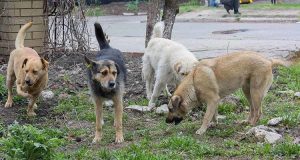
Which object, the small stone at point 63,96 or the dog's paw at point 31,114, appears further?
the small stone at point 63,96

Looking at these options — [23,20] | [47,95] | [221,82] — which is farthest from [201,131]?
[23,20]

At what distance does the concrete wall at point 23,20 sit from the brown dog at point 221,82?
4.96 meters

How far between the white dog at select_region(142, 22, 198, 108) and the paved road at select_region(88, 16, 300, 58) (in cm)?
342

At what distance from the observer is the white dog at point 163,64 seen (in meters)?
8.15

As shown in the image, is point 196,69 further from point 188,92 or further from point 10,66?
point 10,66

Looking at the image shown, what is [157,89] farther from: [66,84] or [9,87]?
[9,87]

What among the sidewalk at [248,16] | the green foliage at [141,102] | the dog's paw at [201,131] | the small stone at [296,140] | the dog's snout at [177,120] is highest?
the sidewalk at [248,16]

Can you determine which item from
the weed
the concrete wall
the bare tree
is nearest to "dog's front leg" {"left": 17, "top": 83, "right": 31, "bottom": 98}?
the concrete wall

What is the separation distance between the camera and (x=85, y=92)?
9.36m

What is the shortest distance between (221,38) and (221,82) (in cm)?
958

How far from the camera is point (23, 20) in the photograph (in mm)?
11445

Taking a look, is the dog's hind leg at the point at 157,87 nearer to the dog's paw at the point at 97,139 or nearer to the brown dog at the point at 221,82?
the brown dog at the point at 221,82

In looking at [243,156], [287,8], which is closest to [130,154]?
[243,156]

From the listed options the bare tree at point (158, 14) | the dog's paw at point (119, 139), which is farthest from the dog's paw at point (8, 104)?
the bare tree at point (158, 14)
